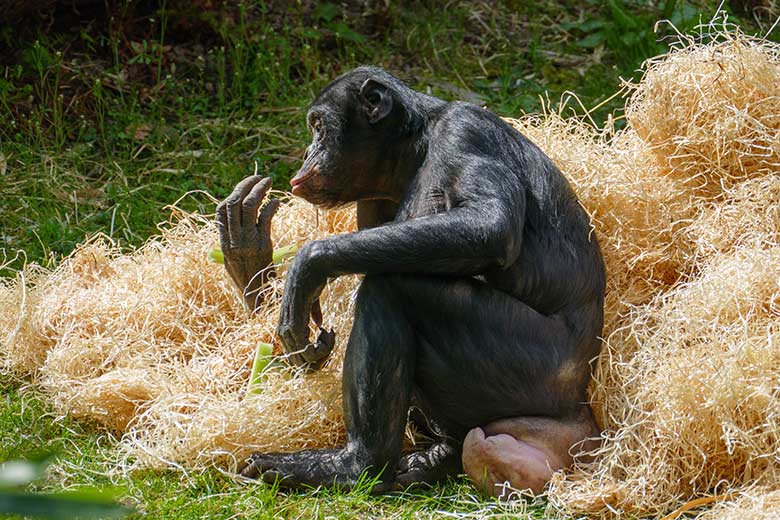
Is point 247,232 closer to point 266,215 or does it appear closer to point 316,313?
point 266,215

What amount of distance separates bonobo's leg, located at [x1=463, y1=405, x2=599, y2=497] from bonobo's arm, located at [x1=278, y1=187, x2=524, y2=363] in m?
0.53

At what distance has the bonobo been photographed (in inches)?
124

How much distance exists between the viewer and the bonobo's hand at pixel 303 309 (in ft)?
10.5

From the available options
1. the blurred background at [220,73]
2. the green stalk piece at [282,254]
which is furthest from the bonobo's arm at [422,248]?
the blurred background at [220,73]

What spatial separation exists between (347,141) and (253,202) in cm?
59

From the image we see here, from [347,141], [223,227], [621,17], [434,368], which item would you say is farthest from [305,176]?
[621,17]

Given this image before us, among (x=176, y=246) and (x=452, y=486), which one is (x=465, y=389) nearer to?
(x=452, y=486)

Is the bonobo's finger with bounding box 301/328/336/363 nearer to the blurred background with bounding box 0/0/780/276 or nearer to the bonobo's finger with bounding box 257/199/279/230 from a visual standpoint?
the bonobo's finger with bounding box 257/199/279/230

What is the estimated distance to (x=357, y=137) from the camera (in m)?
3.60

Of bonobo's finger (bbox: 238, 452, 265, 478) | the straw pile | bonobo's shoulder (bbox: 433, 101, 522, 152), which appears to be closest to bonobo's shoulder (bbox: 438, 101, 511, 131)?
bonobo's shoulder (bbox: 433, 101, 522, 152)

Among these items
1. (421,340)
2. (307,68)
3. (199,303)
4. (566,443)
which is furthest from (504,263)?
(307,68)

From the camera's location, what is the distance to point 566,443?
10.6 feet

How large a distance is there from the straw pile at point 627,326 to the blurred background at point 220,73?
1197 millimetres

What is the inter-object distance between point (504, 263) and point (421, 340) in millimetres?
360
